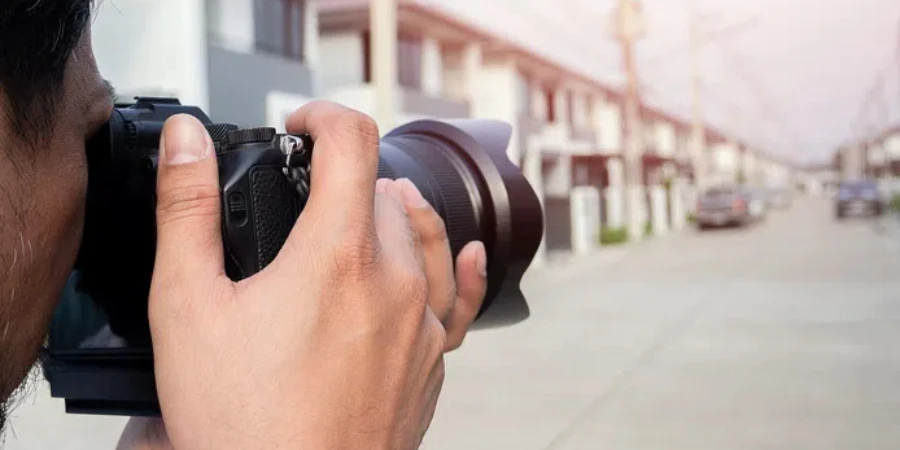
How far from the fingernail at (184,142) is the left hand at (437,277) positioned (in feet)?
0.65

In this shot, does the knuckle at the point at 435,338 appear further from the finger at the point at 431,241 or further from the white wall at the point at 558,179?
the white wall at the point at 558,179

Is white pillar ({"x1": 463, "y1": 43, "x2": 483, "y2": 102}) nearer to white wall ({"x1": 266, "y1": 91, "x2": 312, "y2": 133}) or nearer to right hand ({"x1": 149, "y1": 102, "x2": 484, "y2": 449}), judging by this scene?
white wall ({"x1": 266, "y1": 91, "x2": 312, "y2": 133})

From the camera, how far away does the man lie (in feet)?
2.09

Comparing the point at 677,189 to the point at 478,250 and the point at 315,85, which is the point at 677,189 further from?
the point at 478,250

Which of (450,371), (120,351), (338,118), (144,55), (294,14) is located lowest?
(450,371)

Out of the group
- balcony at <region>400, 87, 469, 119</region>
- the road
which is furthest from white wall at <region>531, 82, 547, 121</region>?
the road

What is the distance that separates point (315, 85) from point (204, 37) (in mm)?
2979

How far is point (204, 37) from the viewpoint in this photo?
8797mm

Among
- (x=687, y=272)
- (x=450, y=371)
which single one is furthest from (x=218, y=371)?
(x=687, y=272)

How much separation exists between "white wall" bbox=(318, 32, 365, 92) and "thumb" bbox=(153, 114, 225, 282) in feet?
43.6

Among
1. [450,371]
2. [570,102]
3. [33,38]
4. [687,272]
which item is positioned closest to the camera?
[33,38]

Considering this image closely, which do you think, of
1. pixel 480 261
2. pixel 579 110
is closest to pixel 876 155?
pixel 579 110

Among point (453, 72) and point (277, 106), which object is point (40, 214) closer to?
point (277, 106)

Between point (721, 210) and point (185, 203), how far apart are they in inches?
789
